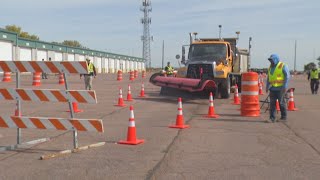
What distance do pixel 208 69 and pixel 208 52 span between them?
1.66 m

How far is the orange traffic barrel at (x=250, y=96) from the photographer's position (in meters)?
13.7

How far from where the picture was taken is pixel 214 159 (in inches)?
295

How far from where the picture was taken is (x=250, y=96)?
1373 cm

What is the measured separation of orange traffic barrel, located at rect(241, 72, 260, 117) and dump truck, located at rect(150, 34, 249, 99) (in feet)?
14.1

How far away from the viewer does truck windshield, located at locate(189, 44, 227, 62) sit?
21.3 metres

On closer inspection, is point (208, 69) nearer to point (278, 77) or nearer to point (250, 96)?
point (250, 96)

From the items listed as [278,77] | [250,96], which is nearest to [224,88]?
[250,96]

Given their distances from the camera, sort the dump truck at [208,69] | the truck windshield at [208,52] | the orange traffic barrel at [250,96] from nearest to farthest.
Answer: the orange traffic barrel at [250,96]
the dump truck at [208,69]
the truck windshield at [208,52]

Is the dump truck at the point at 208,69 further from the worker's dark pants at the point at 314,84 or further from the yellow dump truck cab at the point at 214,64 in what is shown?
the worker's dark pants at the point at 314,84

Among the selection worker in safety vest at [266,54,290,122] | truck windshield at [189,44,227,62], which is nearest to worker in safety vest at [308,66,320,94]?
truck windshield at [189,44,227,62]

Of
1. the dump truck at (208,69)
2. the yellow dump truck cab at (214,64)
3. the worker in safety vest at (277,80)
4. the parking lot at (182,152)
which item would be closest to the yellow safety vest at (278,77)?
the worker in safety vest at (277,80)

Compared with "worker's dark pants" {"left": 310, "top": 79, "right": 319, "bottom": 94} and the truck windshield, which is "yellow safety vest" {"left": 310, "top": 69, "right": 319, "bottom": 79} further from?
the truck windshield

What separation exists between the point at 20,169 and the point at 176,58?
1593 cm

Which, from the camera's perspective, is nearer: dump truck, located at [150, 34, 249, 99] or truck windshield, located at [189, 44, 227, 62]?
dump truck, located at [150, 34, 249, 99]
